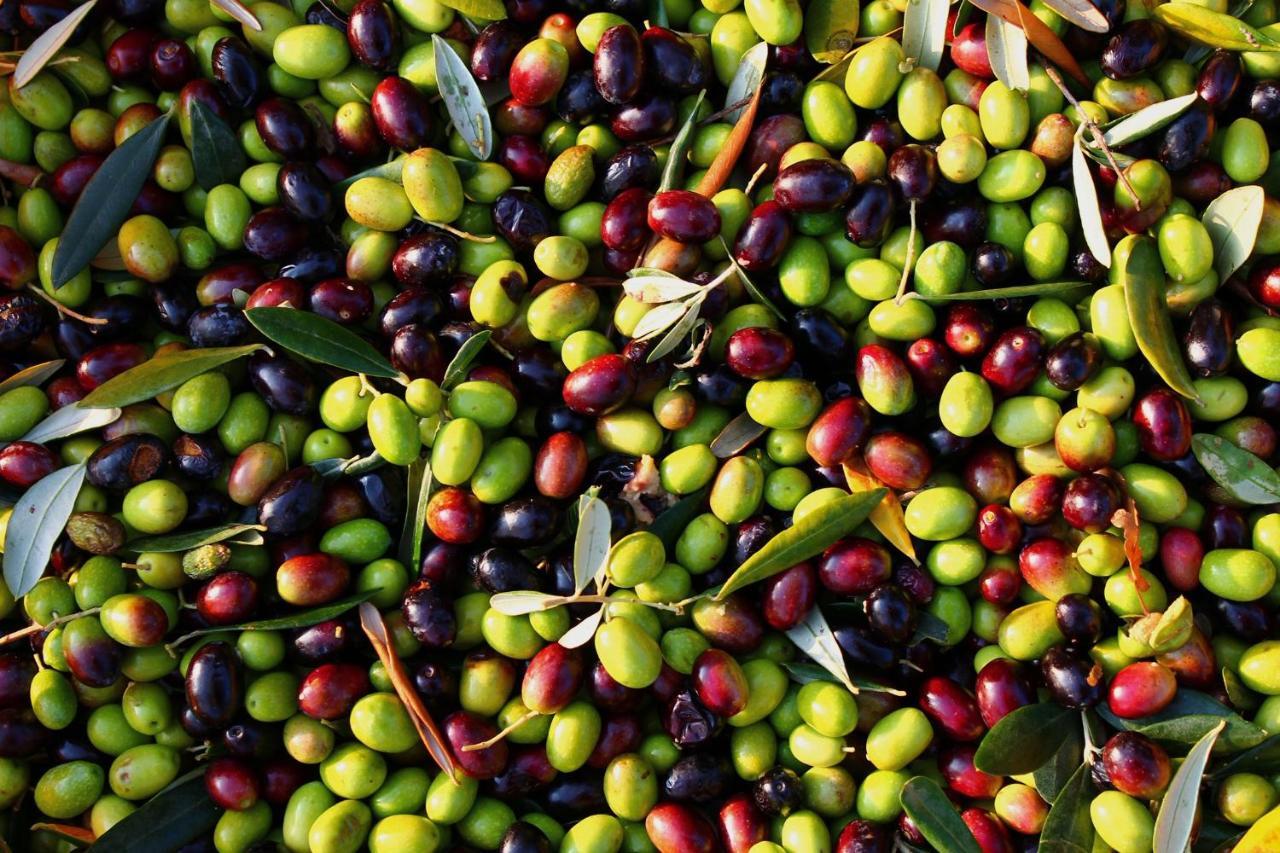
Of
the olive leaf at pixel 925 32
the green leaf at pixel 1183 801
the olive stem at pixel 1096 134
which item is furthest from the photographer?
the olive leaf at pixel 925 32

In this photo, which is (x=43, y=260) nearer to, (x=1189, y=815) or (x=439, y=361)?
(x=439, y=361)

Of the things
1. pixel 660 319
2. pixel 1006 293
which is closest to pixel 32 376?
pixel 660 319

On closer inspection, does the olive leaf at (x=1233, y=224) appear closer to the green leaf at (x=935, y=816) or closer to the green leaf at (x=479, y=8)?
the green leaf at (x=935, y=816)

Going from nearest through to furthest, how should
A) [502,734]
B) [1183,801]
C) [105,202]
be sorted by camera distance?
[1183,801] < [502,734] < [105,202]

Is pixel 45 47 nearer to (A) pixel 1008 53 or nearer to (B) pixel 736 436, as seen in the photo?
(B) pixel 736 436

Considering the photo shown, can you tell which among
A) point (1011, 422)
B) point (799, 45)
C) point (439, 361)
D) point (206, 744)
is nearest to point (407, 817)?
point (206, 744)

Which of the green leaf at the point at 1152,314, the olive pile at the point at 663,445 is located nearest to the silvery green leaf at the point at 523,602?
the olive pile at the point at 663,445

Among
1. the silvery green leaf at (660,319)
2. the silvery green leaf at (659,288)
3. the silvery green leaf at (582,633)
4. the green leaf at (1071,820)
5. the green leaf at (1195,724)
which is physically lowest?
the green leaf at (1071,820)

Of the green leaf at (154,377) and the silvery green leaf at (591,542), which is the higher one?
the green leaf at (154,377)
